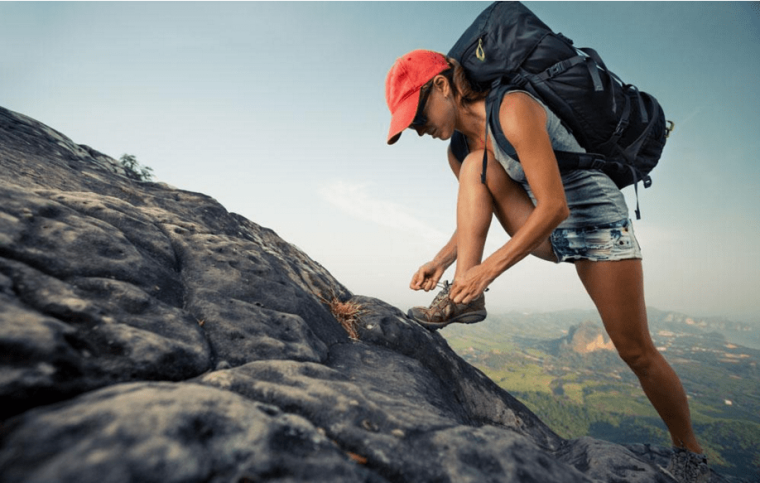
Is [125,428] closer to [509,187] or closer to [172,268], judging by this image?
[172,268]

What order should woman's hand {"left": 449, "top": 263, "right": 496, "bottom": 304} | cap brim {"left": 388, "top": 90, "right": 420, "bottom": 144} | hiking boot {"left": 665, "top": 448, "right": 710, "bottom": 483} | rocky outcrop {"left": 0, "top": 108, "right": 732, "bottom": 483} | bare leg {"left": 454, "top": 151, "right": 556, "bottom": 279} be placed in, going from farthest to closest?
bare leg {"left": 454, "top": 151, "right": 556, "bottom": 279} < cap brim {"left": 388, "top": 90, "right": 420, "bottom": 144} < hiking boot {"left": 665, "top": 448, "right": 710, "bottom": 483} < woman's hand {"left": 449, "top": 263, "right": 496, "bottom": 304} < rocky outcrop {"left": 0, "top": 108, "right": 732, "bottom": 483}

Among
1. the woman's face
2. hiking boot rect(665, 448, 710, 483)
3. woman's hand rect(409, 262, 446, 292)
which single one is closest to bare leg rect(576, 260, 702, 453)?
hiking boot rect(665, 448, 710, 483)

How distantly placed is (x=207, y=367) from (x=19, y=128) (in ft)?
19.2

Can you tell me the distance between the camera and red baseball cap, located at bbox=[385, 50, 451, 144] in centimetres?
410

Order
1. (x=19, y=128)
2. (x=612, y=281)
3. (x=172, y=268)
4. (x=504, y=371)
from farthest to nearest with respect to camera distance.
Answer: (x=504, y=371), (x=19, y=128), (x=612, y=281), (x=172, y=268)

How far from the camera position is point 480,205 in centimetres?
447

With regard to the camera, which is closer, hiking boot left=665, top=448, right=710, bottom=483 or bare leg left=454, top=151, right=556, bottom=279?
hiking boot left=665, top=448, right=710, bottom=483

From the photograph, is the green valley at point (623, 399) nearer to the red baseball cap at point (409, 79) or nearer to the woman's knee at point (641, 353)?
the woman's knee at point (641, 353)

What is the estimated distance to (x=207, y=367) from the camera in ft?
→ 7.36

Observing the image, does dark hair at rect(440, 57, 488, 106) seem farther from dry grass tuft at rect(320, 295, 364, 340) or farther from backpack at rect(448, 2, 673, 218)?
dry grass tuft at rect(320, 295, 364, 340)

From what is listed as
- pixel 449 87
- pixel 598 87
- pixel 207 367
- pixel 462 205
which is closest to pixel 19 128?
pixel 207 367

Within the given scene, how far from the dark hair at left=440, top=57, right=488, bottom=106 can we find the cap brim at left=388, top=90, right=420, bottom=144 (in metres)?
0.49

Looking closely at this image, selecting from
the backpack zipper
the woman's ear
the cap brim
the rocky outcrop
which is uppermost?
the backpack zipper

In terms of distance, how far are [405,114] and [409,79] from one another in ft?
1.42
